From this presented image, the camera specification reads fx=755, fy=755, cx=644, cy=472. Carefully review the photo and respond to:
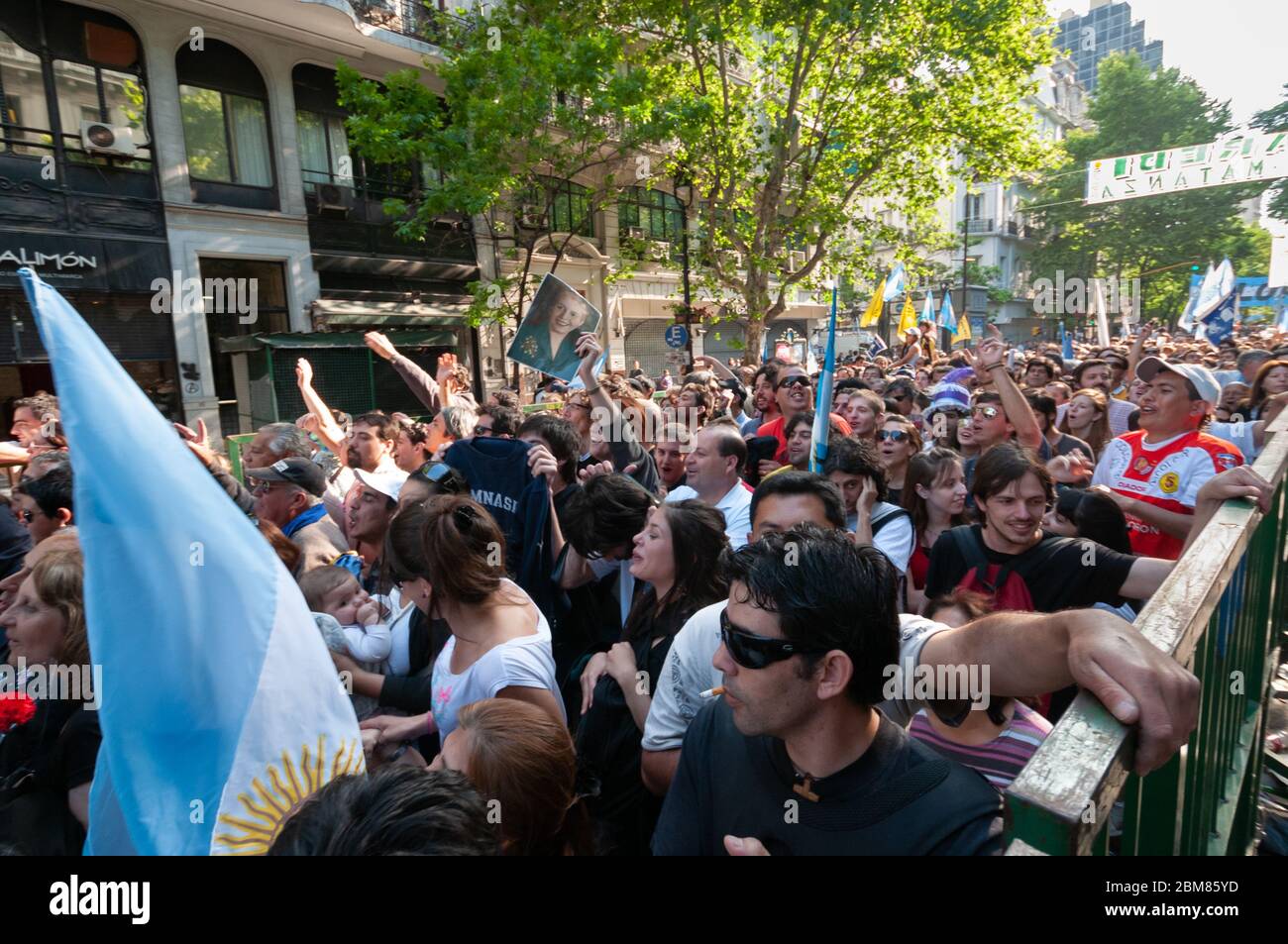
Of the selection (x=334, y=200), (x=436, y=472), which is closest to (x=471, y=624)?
(x=436, y=472)

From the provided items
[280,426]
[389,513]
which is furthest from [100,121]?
[389,513]

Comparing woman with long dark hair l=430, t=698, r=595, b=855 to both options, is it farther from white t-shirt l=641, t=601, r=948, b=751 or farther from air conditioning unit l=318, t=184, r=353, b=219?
air conditioning unit l=318, t=184, r=353, b=219

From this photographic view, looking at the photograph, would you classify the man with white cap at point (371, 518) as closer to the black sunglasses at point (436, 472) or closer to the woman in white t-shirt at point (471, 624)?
the black sunglasses at point (436, 472)

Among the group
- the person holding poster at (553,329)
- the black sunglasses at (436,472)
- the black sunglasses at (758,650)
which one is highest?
the person holding poster at (553,329)

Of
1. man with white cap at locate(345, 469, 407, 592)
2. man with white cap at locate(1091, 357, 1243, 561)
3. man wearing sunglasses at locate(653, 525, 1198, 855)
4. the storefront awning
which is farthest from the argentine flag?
the storefront awning

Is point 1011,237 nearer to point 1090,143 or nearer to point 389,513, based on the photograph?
point 1090,143

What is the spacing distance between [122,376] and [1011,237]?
63108 mm

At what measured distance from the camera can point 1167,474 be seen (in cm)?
369

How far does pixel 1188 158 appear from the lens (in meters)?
13.6

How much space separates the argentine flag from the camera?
1.39 m

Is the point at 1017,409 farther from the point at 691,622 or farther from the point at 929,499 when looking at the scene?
the point at 691,622

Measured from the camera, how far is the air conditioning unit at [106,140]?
1233cm

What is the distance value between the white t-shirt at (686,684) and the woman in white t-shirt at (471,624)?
12.4 inches

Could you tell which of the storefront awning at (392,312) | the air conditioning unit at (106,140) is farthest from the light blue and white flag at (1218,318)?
the air conditioning unit at (106,140)
